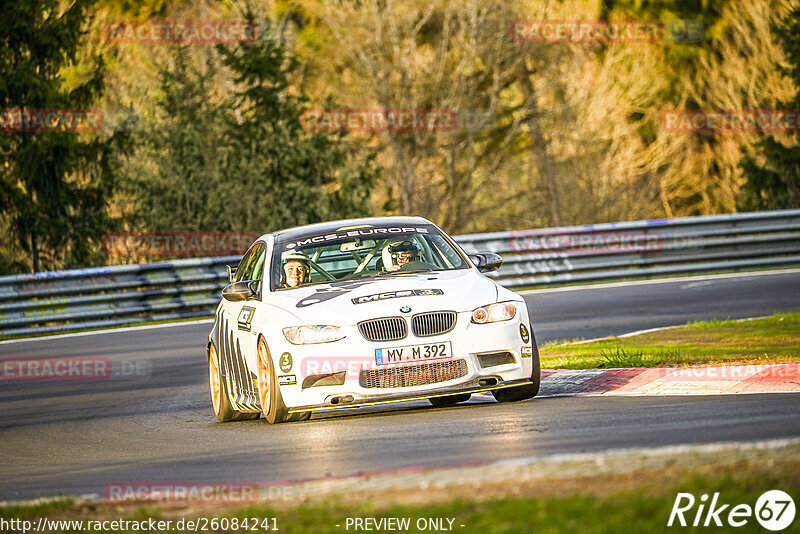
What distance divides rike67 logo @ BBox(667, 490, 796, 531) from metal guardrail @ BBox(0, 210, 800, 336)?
1799 centimetres

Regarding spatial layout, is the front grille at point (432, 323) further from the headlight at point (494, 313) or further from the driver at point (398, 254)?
the driver at point (398, 254)

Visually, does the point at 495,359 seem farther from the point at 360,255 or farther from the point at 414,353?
the point at 360,255

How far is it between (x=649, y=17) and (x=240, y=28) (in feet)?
72.1

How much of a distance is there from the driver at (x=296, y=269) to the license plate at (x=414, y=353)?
143 cm

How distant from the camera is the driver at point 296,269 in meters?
11.5

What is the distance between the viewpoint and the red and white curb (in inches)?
425

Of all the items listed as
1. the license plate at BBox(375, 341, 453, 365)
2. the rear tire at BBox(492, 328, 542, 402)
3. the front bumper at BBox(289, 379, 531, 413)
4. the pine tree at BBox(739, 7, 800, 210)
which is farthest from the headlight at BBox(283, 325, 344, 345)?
the pine tree at BBox(739, 7, 800, 210)

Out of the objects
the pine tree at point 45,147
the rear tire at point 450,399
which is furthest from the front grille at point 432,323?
the pine tree at point 45,147

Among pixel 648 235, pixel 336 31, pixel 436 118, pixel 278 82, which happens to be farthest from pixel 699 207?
pixel 648 235

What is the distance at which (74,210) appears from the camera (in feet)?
103

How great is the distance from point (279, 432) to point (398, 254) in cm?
217

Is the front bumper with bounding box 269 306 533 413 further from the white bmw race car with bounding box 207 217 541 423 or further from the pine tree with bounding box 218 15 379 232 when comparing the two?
the pine tree with bounding box 218 15 379 232

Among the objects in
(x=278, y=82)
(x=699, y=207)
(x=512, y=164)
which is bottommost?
(x=699, y=207)

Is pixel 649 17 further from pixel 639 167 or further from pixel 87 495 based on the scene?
pixel 87 495
